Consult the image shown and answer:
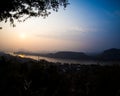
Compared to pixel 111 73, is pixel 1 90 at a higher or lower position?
lower

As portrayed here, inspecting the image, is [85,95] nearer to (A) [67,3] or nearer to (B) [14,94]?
(B) [14,94]

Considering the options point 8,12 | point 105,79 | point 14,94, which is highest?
point 8,12

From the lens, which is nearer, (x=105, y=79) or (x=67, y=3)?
(x=105, y=79)

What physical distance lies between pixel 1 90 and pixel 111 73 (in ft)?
16.9

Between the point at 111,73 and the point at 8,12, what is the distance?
8768mm

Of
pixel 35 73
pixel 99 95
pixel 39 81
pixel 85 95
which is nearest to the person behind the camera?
pixel 85 95

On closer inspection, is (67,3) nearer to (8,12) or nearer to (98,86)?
(8,12)

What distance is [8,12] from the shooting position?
15398 millimetres

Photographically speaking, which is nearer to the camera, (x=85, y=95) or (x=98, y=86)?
(x=85, y=95)

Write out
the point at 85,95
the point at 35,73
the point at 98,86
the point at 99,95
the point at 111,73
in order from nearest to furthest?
1. the point at 85,95
2. the point at 99,95
3. the point at 98,86
4. the point at 111,73
5. the point at 35,73

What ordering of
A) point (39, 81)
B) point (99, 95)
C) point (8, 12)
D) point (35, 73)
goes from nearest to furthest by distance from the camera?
point (99, 95) → point (39, 81) → point (35, 73) → point (8, 12)

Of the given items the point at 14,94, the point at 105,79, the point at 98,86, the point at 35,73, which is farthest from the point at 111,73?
the point at 35,73

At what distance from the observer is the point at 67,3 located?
15977 millimetres

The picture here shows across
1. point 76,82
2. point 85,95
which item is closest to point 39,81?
point 76,82
